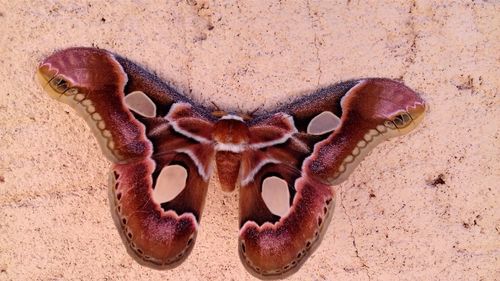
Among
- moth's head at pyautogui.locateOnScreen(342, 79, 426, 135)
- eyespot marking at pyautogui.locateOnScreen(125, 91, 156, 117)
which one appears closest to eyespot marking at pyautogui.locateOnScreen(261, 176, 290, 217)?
moth's head at pyautogui.locateOnScreen(342, 79, 426, 135)

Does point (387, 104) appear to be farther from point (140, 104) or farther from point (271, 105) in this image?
point (140, 104)

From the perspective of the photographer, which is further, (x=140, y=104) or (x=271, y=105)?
(x=271, y=105)

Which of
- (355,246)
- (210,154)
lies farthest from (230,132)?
(355,246)

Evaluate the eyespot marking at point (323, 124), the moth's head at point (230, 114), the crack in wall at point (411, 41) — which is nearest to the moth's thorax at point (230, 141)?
the moth's head at point (230, 114)

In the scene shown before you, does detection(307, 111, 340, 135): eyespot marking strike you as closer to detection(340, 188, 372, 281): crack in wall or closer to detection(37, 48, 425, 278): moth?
detection(37, 48, 425, 278): moth

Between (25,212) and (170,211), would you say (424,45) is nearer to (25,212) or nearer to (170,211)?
(170,211)

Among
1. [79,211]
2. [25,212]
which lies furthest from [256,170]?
[25,212]

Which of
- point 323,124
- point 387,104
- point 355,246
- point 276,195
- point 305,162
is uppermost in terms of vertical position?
point 387,104
